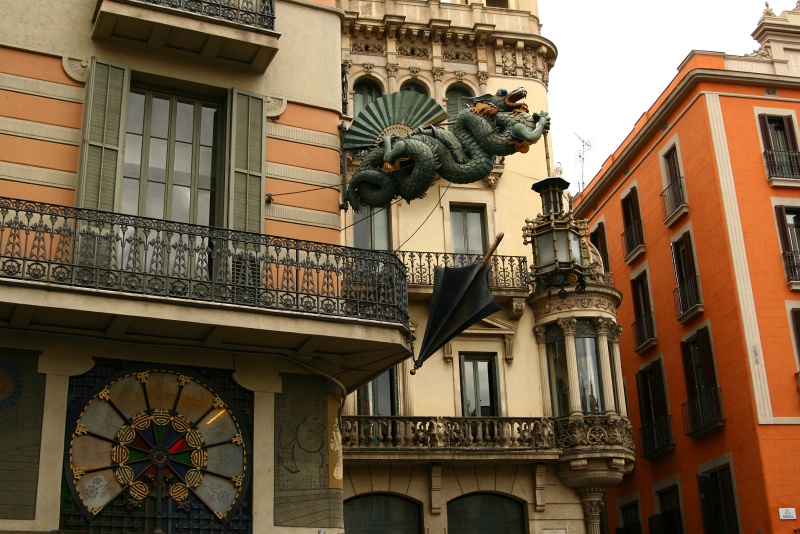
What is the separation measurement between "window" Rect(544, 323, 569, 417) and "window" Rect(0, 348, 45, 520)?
52.4 feet

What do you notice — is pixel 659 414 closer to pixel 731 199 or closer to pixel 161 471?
pixel 731 199

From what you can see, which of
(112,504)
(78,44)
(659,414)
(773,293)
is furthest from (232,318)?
(659,414)

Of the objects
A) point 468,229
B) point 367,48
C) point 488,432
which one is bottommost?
point 488,432

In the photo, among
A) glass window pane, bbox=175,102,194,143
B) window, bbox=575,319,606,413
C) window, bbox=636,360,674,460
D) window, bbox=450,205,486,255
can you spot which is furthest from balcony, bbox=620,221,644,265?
glass window pane, bbox=175,102,194,143

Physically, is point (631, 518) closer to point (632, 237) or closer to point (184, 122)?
point (632, 237)

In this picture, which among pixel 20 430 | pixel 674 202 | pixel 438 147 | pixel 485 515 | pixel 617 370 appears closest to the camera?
pixel 20 430

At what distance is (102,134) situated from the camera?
514 inches

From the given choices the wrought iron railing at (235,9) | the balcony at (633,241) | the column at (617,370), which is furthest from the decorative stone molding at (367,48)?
the wrought iron railing at (235,9)

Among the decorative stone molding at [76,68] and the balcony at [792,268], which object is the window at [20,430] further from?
the balcony at [792,268]

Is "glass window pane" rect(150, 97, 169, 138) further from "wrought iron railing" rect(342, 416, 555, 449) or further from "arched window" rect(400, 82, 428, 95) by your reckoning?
"arched window" rect(400, 82, 428, 95)

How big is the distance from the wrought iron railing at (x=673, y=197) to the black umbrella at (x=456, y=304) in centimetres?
1663

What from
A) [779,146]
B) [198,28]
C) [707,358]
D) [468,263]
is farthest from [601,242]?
[198,28]

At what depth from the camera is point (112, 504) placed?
11.7m

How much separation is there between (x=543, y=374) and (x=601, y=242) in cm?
1108
